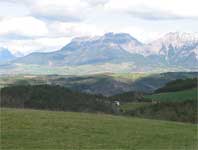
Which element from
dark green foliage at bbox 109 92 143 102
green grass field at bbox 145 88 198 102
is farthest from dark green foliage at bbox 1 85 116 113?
dark green foliage at bbox 109 92 143 102

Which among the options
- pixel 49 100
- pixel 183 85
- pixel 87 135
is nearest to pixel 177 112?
pixel 87 135

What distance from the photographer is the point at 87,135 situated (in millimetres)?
34375

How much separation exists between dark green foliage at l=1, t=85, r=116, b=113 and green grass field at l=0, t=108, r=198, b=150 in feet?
132

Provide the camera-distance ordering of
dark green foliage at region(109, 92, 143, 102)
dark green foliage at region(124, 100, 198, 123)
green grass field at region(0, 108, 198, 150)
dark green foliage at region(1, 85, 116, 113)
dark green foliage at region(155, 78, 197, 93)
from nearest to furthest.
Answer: green grass field at region(0, 108, 198, 150) < dark green foliage at region(124, 100, 198, 123) < dark green foliage at region(1, 85, 116, 113) < dark green foliage at region(155, 78, 197, 93) < dark green foliage at region(109, 92, 143, 102)

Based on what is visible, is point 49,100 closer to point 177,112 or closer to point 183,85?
point 177,112

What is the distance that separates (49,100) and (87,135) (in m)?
62.2

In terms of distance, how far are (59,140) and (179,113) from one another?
107ft

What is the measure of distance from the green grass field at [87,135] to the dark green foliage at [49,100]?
40122 mm

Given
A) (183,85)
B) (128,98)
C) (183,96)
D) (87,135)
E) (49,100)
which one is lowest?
(128,98)

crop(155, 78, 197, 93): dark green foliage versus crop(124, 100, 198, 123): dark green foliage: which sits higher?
crop(124, 100, 198, 123): dark green foliage

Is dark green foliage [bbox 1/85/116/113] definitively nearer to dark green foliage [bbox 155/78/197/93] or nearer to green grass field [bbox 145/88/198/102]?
green grass field [bbox 145/88/198/102]

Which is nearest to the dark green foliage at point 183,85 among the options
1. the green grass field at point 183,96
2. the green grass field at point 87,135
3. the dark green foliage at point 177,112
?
the green grass field at point 183,96

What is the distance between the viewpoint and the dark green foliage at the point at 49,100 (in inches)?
3428

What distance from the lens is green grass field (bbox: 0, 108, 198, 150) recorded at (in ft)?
95.5
